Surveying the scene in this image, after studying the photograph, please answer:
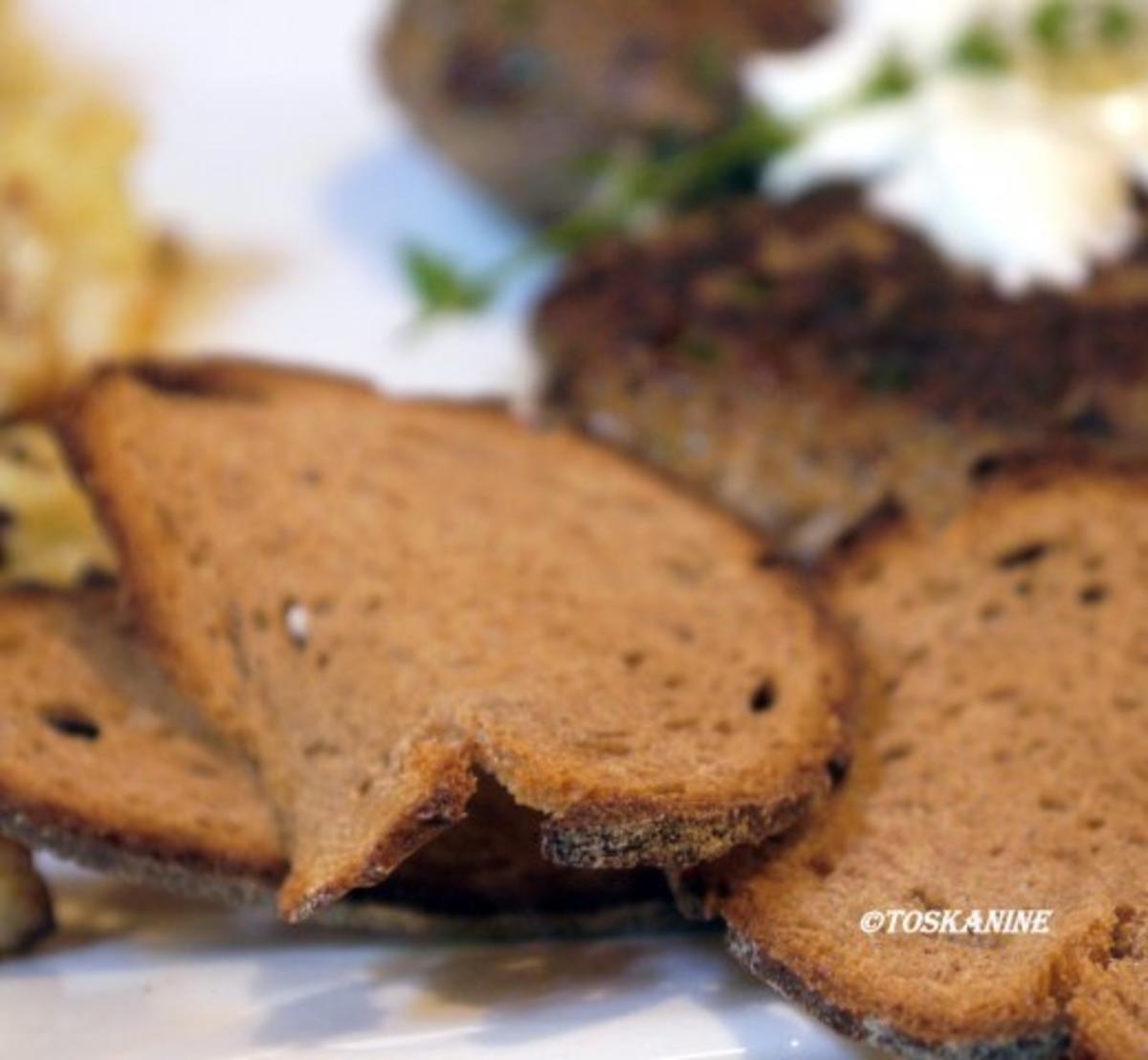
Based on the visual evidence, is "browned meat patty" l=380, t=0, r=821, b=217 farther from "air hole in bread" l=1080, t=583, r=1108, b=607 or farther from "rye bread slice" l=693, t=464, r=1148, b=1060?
"air hole in bread" l=1080, t=583, r=1108, b=607

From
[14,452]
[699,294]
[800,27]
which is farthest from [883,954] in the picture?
[800,27]

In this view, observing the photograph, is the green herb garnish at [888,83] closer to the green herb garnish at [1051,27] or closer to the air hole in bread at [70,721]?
the green herb garnish at [1051,27]

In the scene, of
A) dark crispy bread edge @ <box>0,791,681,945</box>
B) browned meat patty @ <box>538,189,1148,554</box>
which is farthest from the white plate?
browned meat patty @ <box>538,189,1148,554</box>

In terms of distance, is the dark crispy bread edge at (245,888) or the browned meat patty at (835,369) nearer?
the dark crispy bread edge at (245,888)

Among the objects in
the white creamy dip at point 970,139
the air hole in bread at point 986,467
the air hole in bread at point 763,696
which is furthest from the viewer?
the white creamy dip at point 970,139

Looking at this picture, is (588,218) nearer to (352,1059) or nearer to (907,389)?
(907,389)

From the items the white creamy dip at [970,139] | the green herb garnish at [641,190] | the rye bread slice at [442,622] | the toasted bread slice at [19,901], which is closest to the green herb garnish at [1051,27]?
the white creamy dip at [970,139]
